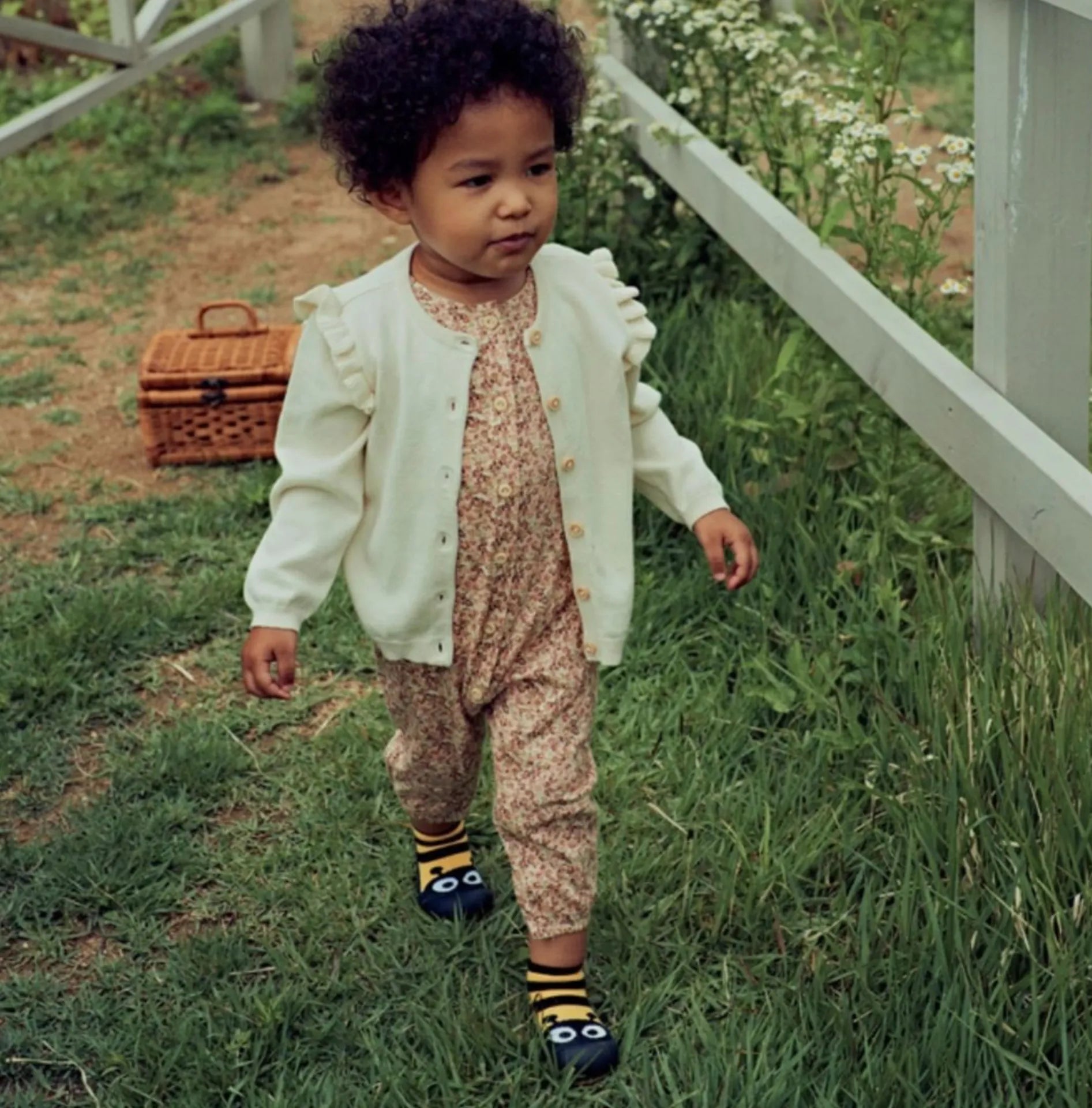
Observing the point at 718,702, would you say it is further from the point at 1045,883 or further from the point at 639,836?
the point at 1045,883

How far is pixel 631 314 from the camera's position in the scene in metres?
2.72

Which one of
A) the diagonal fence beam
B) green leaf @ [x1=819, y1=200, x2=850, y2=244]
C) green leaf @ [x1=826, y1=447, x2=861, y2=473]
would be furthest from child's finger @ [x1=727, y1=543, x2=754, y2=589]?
the diagonal fence beam

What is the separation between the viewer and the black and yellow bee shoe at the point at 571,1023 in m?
2.65

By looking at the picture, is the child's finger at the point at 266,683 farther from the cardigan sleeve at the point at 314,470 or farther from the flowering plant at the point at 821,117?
the flowering plant at the point at 821,117

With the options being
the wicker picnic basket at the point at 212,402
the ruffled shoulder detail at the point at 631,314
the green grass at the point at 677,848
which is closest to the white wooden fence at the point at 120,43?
the wicker picnic basket at the point at 212,402

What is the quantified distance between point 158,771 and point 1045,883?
161 centimetres

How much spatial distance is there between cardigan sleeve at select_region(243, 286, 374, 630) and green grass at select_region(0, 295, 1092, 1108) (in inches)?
24.4

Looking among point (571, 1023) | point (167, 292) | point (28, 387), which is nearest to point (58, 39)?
point (167, 292)

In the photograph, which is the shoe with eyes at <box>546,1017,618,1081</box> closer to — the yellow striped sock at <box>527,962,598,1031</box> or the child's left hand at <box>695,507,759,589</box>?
the yellow striped sock at <box>527,962,598,1031</box>

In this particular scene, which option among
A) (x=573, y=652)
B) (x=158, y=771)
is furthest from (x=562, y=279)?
(x=158, y=771)

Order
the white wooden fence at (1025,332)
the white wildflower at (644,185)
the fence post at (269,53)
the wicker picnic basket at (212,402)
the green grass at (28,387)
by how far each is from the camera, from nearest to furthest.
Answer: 1. the white wooden fence at (1025,332)
2. the wicker picnic basket at (212,402)
3. the white wildflower at (644,185)
4. the green grass at (28,387)
5. the fence post at (269,53)

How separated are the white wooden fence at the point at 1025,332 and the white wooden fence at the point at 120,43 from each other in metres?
3.96

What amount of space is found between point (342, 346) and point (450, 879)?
937 millimetres

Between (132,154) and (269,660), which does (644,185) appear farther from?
(132,154)
